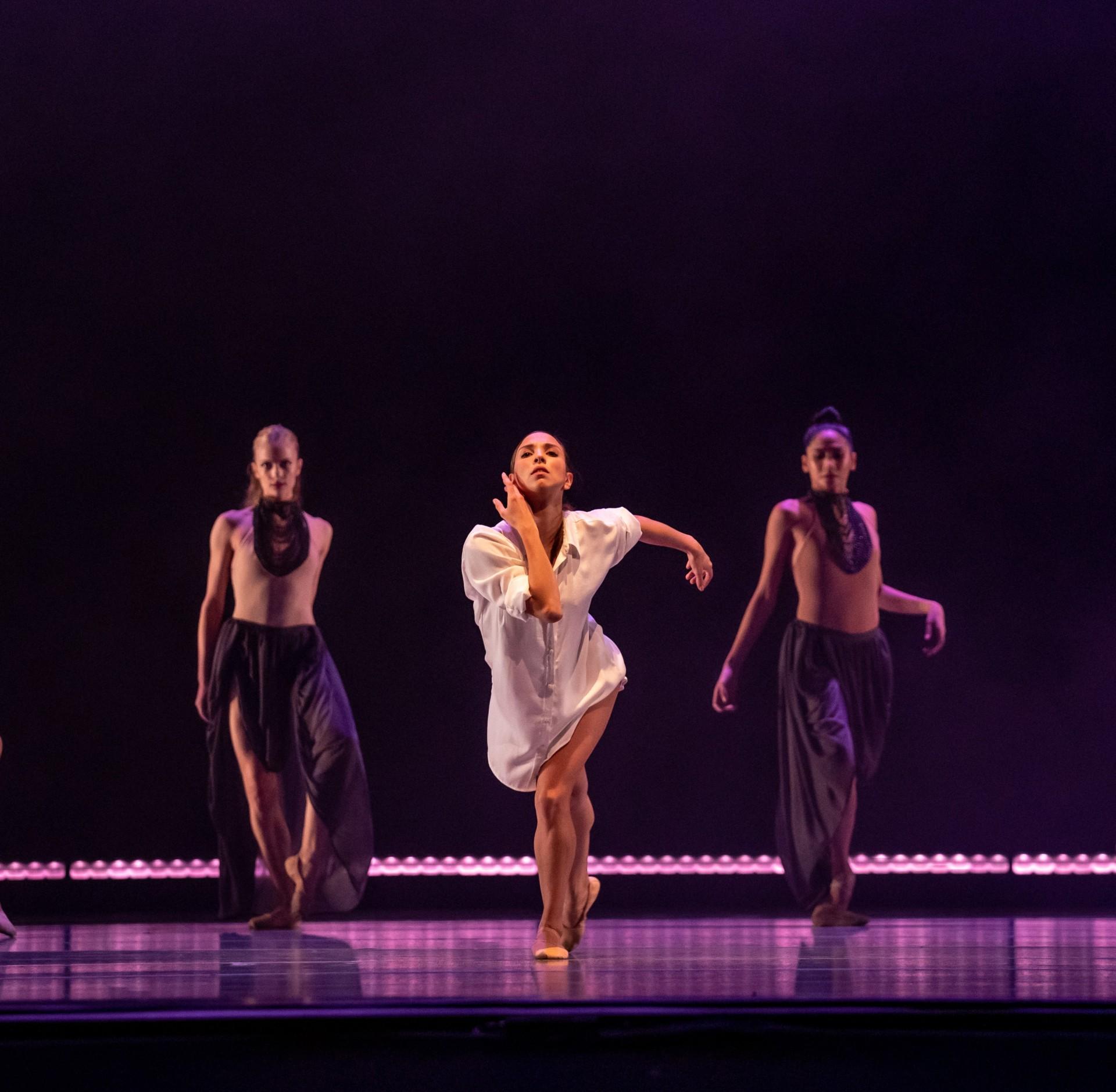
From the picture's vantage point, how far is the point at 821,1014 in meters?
2.34

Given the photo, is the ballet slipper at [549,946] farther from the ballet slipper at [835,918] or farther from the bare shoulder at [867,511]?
the bare shoulder at [867,511]

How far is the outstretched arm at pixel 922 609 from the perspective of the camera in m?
5.91

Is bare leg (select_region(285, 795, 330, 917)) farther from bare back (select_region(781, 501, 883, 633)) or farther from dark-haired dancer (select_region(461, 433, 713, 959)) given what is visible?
bare back (select_region(781, 501, 883, 633))

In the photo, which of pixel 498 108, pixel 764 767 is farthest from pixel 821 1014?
pixel 498 108

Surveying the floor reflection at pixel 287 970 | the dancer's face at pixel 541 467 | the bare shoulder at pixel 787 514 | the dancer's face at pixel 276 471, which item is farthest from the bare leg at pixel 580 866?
the dancer's face at pixel 276 471

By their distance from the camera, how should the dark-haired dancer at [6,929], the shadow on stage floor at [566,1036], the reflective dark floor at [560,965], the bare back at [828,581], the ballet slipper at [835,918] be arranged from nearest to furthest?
1. the shadow on stage floor at [566,1036]
2. the reflective dark floor at [560,965]
3. the dark-haired dancer at [6,929]
4. the ballet slipper at [835,918]
5. the bare back at [828,581]

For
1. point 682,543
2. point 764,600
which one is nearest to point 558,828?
point 682,543

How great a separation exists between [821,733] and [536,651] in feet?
6.65

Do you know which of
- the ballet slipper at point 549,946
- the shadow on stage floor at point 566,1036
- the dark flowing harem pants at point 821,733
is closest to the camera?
the shadow on stage floor at point 566,1036

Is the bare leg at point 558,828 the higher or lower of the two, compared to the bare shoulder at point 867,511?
lower

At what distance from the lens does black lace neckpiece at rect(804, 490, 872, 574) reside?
5.79 metres

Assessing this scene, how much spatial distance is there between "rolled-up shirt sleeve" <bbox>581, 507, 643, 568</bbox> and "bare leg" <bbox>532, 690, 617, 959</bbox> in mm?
435

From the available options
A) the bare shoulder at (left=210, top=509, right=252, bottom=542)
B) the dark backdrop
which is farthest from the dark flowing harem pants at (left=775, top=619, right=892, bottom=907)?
the bare shoulder at (left=210, top=509, right=252, bottom=542)

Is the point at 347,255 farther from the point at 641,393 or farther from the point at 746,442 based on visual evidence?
the point at 746,442
